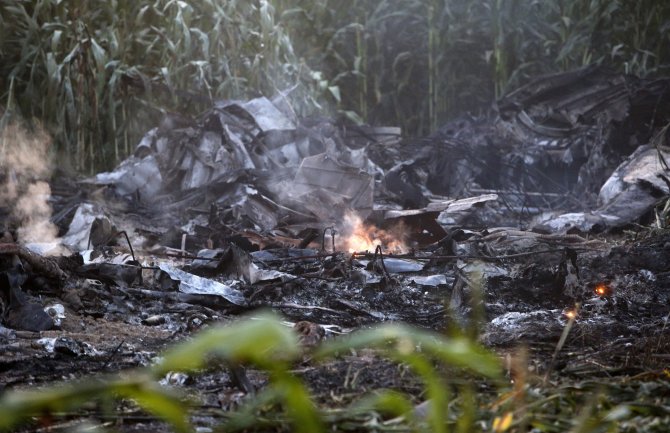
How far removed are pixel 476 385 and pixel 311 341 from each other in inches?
39.3

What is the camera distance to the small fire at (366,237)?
21.2ft

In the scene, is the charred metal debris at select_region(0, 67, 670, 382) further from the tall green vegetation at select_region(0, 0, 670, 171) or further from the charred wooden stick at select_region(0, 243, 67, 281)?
the tall green vegetation at select_region(0, 0, 670, 171)

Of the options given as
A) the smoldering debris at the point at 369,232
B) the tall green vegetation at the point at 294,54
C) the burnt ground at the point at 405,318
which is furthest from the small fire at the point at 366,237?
the tall green vegetation at the point at 294,54

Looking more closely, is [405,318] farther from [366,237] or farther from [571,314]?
[366,237]

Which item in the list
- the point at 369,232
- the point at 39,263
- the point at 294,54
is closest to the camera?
the point at 39,263

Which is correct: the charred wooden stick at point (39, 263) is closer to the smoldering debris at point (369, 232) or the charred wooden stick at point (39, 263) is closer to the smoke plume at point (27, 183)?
the smoldering debris at point (369, 232)

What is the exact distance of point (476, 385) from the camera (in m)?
2.37

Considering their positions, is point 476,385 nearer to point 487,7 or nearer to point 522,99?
point 522,99

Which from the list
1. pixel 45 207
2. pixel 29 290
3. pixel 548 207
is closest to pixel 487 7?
Answer: pixel 548 207

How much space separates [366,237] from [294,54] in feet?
16.6

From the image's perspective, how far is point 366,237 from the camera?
666 centimetres

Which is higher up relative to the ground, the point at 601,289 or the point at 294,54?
the point at 294,54

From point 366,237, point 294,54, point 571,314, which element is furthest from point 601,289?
point 294,54

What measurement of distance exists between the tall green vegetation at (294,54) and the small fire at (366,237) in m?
3.48
